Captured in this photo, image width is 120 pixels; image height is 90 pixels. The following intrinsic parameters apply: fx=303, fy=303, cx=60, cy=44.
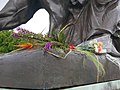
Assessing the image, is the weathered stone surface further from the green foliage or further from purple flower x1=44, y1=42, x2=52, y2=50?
the green foliage

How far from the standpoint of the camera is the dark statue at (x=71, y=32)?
7.26 ft

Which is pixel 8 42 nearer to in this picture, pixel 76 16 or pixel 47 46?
pixel 47 46

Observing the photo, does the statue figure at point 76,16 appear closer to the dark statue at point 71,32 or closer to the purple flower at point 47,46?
the dark statue at point 71,32

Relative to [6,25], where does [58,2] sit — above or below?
above

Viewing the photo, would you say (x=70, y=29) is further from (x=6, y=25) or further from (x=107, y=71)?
(x=107, y=71)

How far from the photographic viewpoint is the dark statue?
2213mm

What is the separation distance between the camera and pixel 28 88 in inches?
84.7

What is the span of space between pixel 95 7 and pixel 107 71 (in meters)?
1.25

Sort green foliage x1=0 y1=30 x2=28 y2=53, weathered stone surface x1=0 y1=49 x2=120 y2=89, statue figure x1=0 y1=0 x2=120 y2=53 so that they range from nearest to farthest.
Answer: weathered stone surface x1=0 y1=49 x2=120 y2=89
green foliage x1=0 y1=30 x2=28 y2=53
statue figure x1=0 y1=0 x2=120 y2=53

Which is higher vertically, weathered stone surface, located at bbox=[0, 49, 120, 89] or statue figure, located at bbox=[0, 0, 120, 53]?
statue figure, located at bbox=[0, 0, 120, 53]

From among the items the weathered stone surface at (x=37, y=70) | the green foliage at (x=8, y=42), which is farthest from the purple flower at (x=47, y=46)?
the green foliage at (x=8, y=42)

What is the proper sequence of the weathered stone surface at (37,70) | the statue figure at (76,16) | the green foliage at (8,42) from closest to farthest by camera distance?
the weathered stone surface at (37,70) < the green foliage at (8,42) < the statue figure at (76,16)

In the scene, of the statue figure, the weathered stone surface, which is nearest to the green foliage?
the weathered stone surface

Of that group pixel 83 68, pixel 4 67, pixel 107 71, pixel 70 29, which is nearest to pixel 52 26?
pixel 70 29
